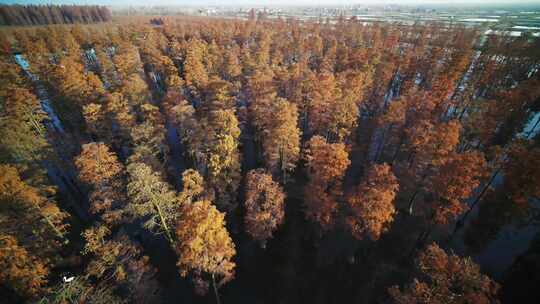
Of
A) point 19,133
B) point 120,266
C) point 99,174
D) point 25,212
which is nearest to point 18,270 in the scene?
point 25,212

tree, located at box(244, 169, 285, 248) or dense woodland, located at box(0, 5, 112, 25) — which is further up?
dense woodland, located at box(0, 5, 112, 25)

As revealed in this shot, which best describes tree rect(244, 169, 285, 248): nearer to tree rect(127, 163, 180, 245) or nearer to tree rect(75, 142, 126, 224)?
tree rect(127, 163, 180, 245)

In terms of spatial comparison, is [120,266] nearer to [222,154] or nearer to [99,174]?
[99,174]

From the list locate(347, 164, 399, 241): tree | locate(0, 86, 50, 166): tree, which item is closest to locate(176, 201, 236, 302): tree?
locate(347, 164, 399, 241): tree

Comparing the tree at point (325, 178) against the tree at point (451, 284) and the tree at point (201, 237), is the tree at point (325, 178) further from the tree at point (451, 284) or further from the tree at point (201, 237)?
the tree at point (201, 237)

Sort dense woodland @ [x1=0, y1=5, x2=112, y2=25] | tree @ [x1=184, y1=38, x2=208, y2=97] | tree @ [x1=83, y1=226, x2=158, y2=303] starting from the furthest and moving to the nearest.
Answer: dense woodland @ [x1=0, y1=5, x2=112, y2=25]
tree @ [x1=184, y1=38, x2=208, y2=97]
tree @ [x1=83, y1=226, x2=158, y2=303]

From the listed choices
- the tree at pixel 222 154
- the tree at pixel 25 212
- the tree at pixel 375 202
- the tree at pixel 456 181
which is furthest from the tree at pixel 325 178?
the tree at pixel 25 212
